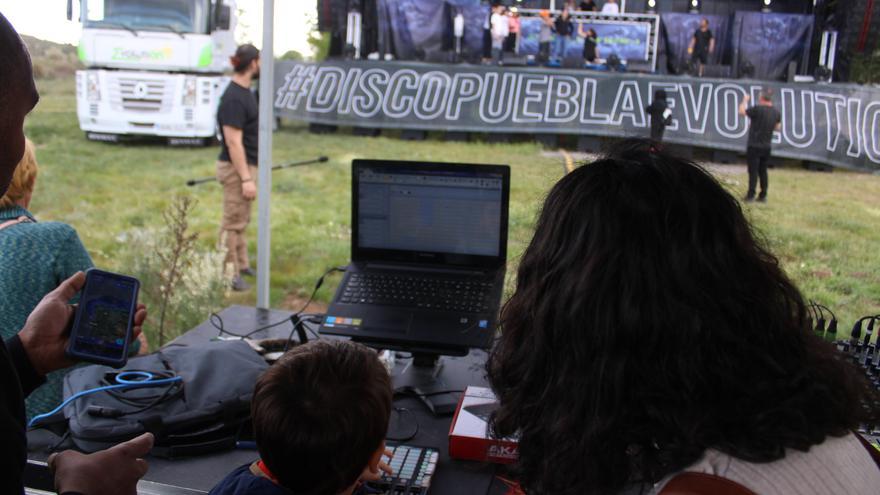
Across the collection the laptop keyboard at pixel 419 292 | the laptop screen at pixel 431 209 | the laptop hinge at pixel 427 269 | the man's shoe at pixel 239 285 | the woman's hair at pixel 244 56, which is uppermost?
the woman's hair at pixel 244 56

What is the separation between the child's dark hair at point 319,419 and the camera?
3.51 ft

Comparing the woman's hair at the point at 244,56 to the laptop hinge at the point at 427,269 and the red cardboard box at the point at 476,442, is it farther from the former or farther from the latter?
the red cardboard box at the point at 476,442

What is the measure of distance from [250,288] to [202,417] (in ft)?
10.8

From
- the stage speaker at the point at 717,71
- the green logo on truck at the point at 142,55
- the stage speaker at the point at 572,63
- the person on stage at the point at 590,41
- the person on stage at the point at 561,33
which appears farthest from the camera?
the green logo on truck at the point at 142,55

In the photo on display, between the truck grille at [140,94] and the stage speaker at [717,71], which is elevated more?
the stage speaker at [717,71]

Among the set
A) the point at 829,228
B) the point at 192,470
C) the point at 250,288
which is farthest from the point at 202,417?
the point at 250,288

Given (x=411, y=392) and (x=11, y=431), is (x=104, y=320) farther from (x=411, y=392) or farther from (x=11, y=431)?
(x=411, y=392)

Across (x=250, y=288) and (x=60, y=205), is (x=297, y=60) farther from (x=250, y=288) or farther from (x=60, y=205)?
(x=60, y=205)

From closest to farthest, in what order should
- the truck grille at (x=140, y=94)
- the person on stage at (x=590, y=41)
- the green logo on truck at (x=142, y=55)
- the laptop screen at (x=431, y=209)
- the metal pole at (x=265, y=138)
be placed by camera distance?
the laptop screen at (x=431, y=209) → the metal pole at (x=265, y=138) → the person on stage at (x=590, y=41) → the green logo on truck at (x=142, y=55) → the truck grille at (x=140, y=94)

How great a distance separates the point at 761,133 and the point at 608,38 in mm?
1792

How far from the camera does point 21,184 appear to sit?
5.97 feet

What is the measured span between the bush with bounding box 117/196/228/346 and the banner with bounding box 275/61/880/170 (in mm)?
921

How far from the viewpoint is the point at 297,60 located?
3633 millimetres

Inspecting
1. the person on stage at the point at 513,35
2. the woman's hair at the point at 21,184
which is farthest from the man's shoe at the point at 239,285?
the woman's hair at the point at 21,184
